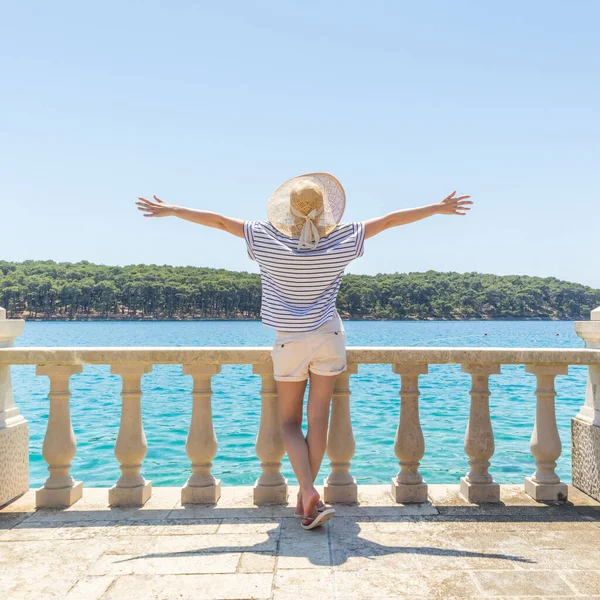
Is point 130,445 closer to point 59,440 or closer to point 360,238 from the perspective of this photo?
point 59,440

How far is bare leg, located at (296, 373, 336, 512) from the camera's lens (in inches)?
148

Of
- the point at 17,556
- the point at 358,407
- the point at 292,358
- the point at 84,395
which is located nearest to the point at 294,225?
the point at 292,358

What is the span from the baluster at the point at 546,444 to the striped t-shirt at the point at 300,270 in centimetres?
175

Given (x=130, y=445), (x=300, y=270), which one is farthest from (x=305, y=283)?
(x=130, y=445)

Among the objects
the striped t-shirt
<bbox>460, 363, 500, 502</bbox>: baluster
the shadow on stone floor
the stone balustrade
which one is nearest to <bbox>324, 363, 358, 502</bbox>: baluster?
the stone balustrade

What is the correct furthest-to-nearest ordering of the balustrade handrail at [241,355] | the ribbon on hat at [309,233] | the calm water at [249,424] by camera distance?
the calm water at [249,424], the balustrade handrail at [241,355], the ribbon on hat at [309,233]

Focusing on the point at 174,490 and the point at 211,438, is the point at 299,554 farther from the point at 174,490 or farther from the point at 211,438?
the point at 174,490

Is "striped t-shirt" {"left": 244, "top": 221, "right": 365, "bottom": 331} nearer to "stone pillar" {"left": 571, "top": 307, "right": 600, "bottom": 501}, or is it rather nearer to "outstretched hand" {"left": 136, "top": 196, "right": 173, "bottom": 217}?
"outstretched hand" {"left": 136, "top": 196, "right": 173, "bottom": 217}

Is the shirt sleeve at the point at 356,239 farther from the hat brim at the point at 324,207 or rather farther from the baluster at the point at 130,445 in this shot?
the baluster at the point at 130,445

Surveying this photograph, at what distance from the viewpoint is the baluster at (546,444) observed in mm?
4305

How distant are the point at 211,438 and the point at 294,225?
1.66 metres

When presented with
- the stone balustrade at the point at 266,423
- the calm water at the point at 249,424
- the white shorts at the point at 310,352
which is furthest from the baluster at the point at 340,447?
the calm water at the point at 249,424

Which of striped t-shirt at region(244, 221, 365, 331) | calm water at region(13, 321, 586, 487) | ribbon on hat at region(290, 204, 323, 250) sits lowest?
calm water at region(13, 321, 586, 487)

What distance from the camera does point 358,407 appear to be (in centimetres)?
1950
